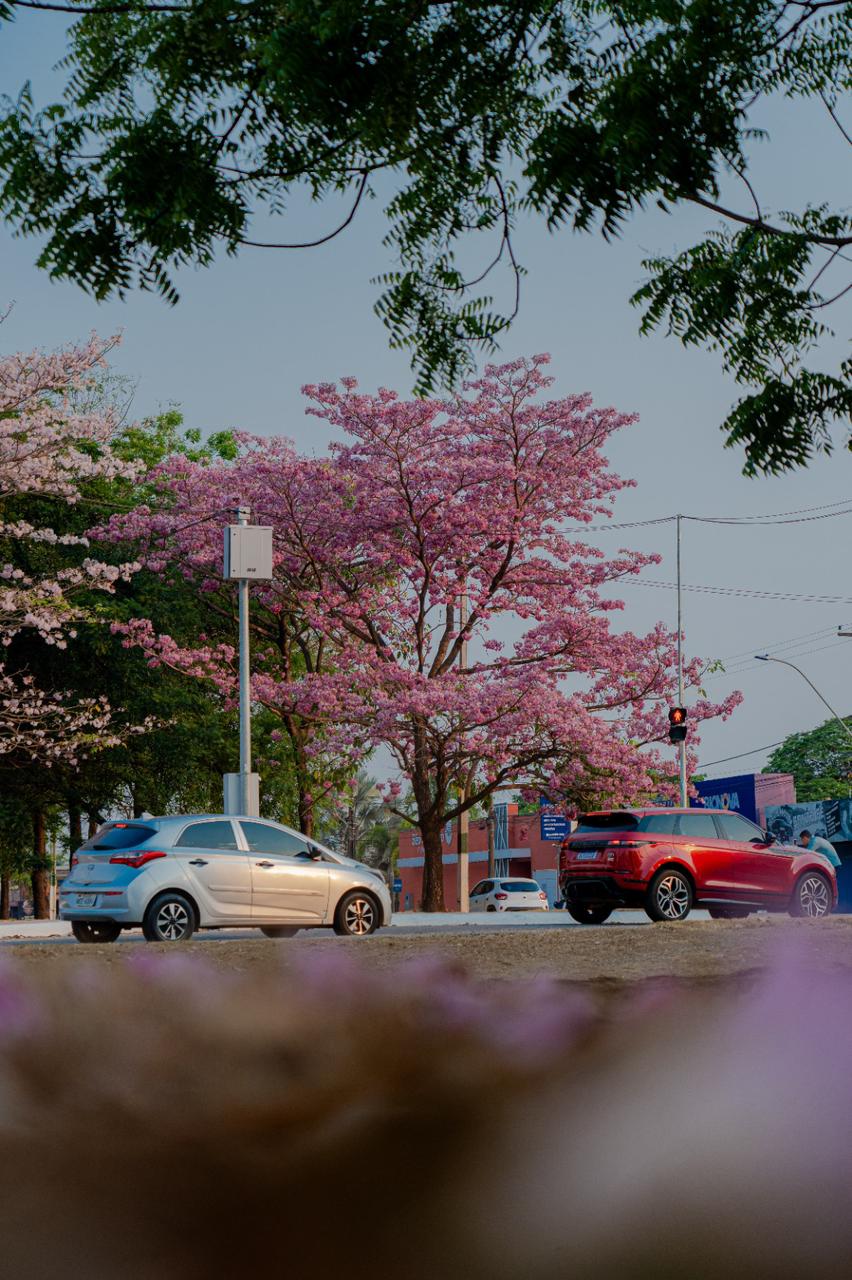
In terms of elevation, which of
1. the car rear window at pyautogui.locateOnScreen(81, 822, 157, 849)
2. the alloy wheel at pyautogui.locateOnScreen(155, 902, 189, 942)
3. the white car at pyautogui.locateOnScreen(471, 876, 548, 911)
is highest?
the car rear window at pyautogui.locateOnScreen(81, 822, 157, 849)

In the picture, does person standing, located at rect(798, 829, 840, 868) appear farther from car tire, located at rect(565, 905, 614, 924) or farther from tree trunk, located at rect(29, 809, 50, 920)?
tree trunk, located at rect(29, 809, 50, 920)

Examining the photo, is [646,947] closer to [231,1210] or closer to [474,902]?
[231,1210]

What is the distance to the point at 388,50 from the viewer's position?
5.52 m

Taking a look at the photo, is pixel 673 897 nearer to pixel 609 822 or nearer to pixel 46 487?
pixel 609 822

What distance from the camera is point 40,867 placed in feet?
116

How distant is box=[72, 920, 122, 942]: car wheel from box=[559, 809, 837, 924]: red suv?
566cm

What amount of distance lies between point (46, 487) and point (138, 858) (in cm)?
1297

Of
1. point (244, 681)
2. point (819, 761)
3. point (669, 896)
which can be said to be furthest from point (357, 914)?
point (819, 761)

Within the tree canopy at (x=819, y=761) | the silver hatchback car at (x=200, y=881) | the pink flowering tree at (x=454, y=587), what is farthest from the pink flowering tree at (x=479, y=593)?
the tree canopy at (x=819, y=761)

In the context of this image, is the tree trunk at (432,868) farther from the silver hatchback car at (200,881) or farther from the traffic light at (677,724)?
the silver hatchback car at (200,881)

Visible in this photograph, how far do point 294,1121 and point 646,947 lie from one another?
21.9 feet

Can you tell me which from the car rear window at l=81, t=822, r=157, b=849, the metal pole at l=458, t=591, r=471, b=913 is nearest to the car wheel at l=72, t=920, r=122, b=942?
the car rear window at l=81, t=822, r=157, b=849

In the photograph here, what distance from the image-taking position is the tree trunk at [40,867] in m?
35.2

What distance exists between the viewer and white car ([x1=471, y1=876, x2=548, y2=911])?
4238 cm
